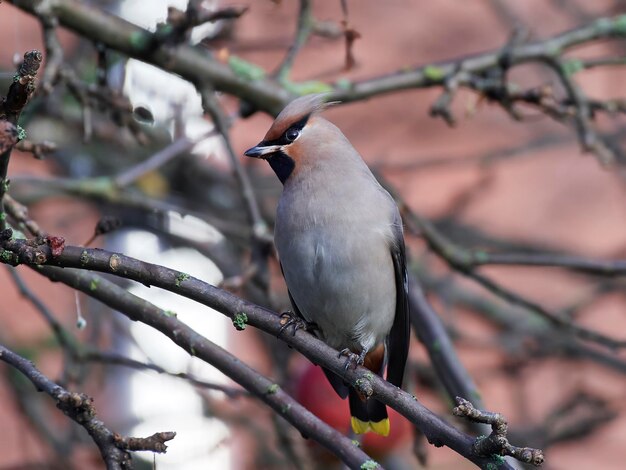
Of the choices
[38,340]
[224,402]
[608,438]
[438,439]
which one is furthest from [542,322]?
[438,439]

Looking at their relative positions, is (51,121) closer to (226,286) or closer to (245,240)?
(245,240)

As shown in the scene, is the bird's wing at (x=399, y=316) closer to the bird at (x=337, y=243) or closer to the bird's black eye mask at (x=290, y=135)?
the bird at (x=337, y=243)

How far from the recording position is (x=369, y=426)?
3479mm

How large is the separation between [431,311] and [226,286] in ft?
2.42

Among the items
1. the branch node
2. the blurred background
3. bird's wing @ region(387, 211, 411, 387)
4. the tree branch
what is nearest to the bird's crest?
the blurred background

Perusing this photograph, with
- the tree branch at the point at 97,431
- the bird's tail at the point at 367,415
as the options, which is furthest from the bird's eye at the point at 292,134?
the tree branch at the point at 97,431

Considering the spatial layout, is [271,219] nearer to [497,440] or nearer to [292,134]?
[292,134]

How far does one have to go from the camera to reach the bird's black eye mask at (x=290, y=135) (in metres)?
3.27

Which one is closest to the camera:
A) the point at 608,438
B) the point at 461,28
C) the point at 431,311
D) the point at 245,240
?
the point at 431,311

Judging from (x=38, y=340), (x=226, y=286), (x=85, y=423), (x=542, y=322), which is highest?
(x=542, y=322)

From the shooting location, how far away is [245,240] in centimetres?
399

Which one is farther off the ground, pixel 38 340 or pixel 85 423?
pixel 38 340

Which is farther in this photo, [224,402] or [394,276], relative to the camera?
[224,402]

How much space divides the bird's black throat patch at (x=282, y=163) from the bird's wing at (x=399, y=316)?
1.25ft
